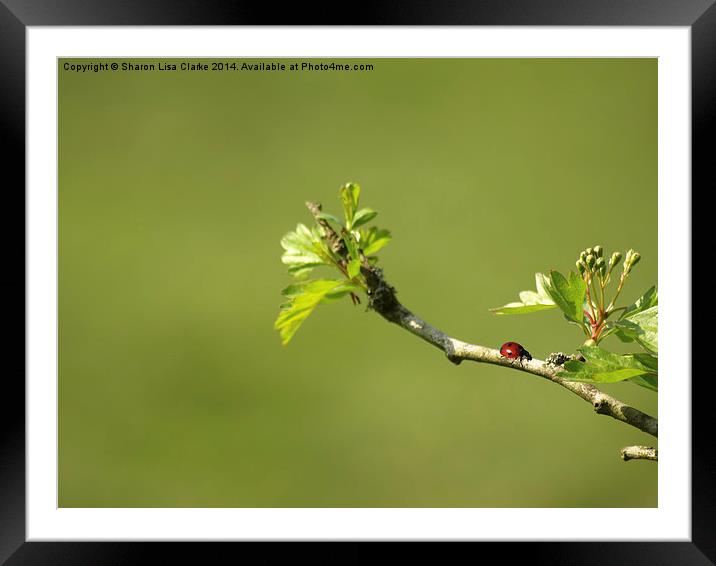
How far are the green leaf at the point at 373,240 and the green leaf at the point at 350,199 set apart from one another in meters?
0.02

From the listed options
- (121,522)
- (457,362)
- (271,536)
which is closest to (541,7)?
(457,362)

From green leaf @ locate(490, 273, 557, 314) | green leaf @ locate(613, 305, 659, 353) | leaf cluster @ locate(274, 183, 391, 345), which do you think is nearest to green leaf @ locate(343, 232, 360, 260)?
leaf cluster @ locate(274, 183, 391, 345)

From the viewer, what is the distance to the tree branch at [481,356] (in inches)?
28.1

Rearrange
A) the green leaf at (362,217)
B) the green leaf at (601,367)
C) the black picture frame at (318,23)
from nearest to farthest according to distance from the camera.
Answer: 1. the green leaf at (601,367)
2. the green leaf at (362,217)
3. the black picture frame at (318,23)

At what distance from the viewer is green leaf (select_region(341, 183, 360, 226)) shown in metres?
0.79

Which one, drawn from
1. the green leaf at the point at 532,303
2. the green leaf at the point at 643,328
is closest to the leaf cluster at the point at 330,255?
the green leaf at the point at 532,303

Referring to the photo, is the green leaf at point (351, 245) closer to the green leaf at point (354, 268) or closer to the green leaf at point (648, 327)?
the green leaf at point (354, 268)

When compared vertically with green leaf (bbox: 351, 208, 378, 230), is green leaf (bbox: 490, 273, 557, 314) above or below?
below

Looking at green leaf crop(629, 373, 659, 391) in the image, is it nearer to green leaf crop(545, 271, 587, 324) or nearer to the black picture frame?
green leaf crop(545, 271, 587, 324)

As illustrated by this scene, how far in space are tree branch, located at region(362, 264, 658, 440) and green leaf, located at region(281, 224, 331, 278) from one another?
6 cm

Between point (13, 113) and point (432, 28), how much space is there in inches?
25.2

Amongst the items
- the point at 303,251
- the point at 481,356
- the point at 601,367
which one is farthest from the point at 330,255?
the point at 601,367

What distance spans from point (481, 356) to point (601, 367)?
13 centimetres

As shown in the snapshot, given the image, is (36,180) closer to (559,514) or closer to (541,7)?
(541,7)
